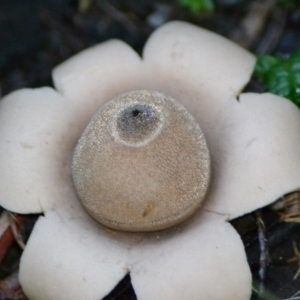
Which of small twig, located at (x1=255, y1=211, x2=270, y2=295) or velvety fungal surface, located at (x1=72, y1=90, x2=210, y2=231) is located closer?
velvety fungal surface, located at (x1=72, y1=90, x2=210, y2=231)

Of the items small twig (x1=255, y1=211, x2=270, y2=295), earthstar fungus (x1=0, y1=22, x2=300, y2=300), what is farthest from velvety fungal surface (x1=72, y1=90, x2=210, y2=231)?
small twig (x1=255, y1=211, x2=270, y2=295)

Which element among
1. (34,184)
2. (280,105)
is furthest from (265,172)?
(34,184)

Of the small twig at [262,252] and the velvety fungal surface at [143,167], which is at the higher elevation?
the velvety fungal surface at [143,167]

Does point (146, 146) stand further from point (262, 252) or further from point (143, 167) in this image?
point (262, 252)

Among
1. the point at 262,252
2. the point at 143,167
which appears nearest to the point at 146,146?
the point at 143,167

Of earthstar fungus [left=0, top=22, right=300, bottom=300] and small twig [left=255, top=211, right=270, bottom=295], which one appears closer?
earthstar fungus [left=0, top=22, right=300, bottom=300]

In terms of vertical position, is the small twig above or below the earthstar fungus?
below

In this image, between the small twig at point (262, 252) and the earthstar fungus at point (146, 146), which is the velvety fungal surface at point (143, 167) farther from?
the small twig at point (262, 252)

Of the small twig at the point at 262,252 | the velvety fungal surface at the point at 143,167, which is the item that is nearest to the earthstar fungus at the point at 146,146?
the velvety fungal surface at the point at 143,167

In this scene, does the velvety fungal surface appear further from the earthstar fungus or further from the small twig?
the small twig
